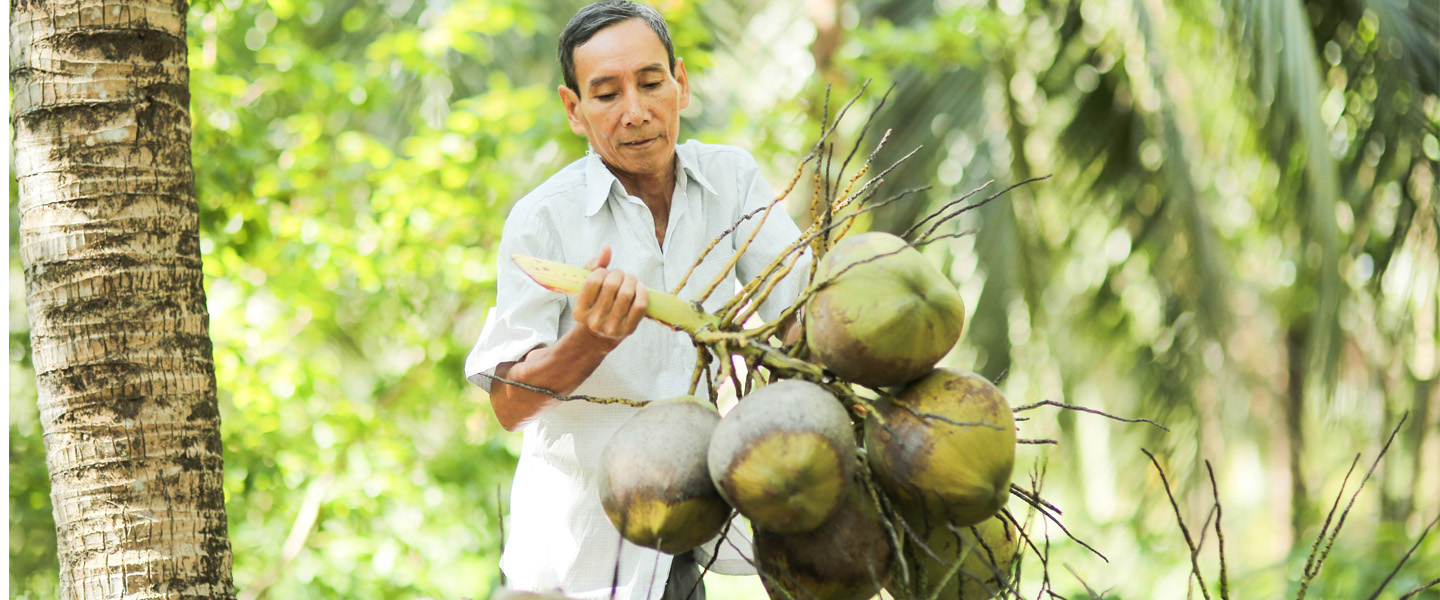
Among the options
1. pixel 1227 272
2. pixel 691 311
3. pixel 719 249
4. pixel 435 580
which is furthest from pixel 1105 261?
pixel 691 311

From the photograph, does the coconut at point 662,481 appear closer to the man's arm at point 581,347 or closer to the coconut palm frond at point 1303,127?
the man's arm at point 581,347

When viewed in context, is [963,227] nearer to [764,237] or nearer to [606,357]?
[764,237]

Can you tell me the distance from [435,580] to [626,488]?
121 inches

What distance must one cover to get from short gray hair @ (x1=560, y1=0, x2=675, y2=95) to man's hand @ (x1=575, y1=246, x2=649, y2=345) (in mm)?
517

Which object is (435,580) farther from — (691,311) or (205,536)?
(691,311)

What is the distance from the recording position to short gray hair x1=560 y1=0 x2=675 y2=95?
151 centimetres

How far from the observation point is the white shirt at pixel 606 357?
155cm

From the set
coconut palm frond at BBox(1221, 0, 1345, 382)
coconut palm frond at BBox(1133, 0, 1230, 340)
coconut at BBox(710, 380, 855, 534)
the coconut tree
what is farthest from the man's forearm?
coconut palm frond at BBox(1133, 0, 1230, 340)

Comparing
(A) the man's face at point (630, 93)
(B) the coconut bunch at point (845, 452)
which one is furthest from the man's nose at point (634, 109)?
(B) the coconut bunch at point (845, 452)

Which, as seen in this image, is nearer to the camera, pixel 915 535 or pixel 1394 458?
pixel 915 535

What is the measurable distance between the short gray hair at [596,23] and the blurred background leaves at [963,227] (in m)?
1.58

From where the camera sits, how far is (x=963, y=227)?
5090 mm

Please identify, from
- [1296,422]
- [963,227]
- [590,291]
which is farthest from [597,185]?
[1296,422]

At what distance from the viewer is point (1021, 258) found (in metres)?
4.93
